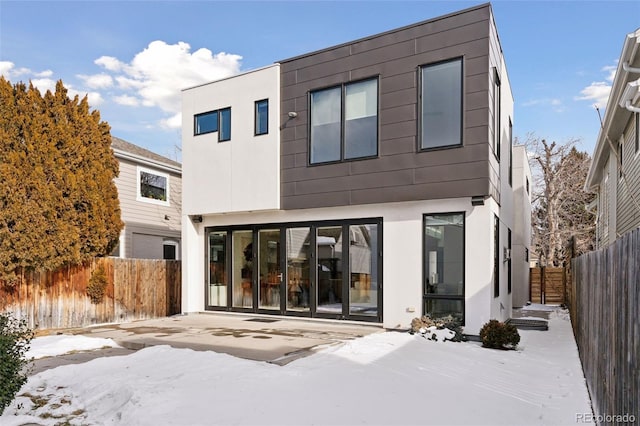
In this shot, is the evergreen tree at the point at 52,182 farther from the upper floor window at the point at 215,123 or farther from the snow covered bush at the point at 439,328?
the snow covered bush at the point at 439,328

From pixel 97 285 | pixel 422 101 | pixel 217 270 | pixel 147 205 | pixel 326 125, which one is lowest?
pixel 97 285

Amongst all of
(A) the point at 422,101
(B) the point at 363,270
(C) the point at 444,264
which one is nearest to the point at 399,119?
(A) the point at 422,101

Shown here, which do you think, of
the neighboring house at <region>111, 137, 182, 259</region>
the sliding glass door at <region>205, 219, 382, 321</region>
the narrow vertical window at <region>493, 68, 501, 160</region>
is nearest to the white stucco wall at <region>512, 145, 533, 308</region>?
the narrow vertical window at <region>493, 68, 501, 160</region>

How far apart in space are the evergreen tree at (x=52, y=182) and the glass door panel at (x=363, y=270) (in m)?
5.79

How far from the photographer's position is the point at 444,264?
8.98 m

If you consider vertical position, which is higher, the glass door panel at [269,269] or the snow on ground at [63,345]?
the glass door panel at [269,269]

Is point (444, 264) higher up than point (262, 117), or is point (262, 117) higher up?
point (262, 117)

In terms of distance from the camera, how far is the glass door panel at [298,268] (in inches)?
419

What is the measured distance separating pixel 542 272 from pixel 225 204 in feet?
44.4

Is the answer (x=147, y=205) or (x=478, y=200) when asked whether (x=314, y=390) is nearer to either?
(x=478, y=200)

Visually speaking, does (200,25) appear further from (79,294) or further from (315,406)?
(315,406)

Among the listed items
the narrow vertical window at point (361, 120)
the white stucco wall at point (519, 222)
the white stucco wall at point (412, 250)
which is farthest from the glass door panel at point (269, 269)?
the white stucco wall at point (519, 222)

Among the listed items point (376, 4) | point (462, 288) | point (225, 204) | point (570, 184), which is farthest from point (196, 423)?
point (570, 184)

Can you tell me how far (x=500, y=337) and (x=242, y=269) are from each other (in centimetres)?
650
